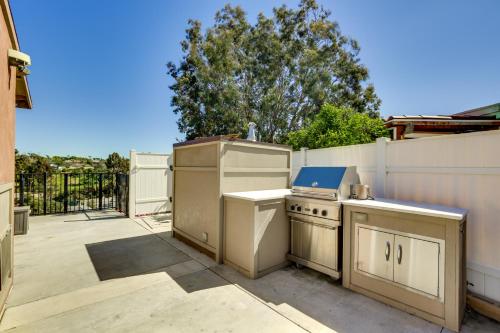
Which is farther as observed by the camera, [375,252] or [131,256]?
[131,256]

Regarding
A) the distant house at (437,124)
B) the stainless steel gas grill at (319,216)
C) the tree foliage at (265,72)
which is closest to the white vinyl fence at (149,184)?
the stainless steel gas grill at (319,216)

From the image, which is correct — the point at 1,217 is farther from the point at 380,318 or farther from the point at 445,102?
the point at 445,102

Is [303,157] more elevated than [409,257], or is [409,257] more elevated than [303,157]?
[303,157]

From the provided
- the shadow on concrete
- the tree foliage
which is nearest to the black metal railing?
the shadow on concrete

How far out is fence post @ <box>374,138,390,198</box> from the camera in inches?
130

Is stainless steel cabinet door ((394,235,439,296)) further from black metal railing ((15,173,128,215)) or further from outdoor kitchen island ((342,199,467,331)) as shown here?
black metal railing ((15,173,128,215))

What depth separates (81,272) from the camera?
3.17m

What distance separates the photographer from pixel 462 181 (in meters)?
2.50

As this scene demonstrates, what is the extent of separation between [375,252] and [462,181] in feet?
4.05

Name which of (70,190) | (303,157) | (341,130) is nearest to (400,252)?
(303,157)

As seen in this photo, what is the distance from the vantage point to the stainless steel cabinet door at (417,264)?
212 centimetres

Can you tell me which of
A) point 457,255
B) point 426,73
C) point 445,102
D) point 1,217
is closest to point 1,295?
point 1,217

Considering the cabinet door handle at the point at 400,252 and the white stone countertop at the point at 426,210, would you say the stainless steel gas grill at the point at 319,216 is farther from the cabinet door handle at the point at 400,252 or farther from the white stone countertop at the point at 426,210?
the cabinet door handle at the point at 400,252

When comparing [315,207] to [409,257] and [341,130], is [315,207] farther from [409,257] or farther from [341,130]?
[341,130]
